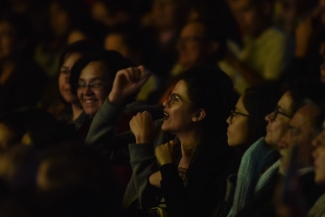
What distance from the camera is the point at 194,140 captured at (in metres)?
5.98

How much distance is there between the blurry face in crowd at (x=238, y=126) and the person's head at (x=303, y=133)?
0.38 m

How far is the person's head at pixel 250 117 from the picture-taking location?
19.3 ft

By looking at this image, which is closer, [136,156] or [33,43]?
[136,156]

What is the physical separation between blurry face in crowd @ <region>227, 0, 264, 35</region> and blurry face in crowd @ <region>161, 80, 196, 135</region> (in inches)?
98.6

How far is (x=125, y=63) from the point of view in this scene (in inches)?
280

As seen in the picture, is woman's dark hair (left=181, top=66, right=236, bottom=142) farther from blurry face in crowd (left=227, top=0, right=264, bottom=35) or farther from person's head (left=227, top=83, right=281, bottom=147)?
blurry face in crowd (left=227, top=0, right=264, bottom=35)

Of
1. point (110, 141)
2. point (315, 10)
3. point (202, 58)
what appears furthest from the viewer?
point (315, 10)

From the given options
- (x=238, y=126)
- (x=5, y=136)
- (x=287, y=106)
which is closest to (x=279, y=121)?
(x=287, y=106)

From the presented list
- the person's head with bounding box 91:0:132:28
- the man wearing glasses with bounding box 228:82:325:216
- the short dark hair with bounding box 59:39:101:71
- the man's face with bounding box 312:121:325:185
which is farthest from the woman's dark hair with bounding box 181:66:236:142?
the person's head with bounding box 91:0:132:28

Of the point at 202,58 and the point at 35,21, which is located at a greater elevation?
the point at 202,58

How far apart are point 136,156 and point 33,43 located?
160 inches

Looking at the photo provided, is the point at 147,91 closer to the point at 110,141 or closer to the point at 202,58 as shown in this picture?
the point at 202,58

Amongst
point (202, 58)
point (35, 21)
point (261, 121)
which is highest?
point (261, 121)

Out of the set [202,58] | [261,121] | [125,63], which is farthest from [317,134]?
[202,58]
